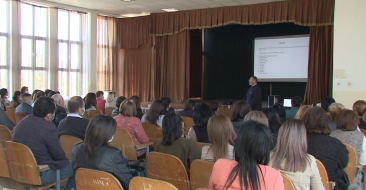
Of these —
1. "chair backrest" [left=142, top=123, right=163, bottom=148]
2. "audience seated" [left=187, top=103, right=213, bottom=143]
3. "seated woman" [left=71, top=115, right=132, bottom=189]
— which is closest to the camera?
"seated woman" [left=71, top=115, right=132, bottom=189]

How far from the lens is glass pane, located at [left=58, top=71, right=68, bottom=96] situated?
9.72 metres

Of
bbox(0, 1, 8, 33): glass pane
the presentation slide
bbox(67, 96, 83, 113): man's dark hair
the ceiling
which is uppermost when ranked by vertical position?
the ceiling

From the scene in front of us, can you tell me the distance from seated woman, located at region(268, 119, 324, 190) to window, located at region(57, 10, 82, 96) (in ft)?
29.0

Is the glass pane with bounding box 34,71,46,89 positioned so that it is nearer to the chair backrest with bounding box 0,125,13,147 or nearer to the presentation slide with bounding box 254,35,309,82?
the chair backrest with bounding box 0,125,13,147

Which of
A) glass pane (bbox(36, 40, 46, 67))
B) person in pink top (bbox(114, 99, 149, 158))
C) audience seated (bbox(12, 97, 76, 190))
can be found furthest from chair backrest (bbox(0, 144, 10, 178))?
glass pane (bbox(36, 40, 46, 67))

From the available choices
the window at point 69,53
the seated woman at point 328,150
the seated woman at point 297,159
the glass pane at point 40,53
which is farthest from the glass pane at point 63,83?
the seated woman at point 297,159

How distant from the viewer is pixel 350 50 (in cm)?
671

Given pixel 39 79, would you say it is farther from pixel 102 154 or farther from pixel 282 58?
pixel 102 154

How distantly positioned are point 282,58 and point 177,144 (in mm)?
8000

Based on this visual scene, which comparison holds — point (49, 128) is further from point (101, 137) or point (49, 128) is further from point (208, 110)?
point (208, 110)

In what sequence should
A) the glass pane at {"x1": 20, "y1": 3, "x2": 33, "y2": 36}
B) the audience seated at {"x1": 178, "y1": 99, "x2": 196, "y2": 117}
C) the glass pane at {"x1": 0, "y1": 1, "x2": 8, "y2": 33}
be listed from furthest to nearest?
1. the glass pane at {"x1": 20, "y1": 3, "x2": 33, "y2": 36}
2. the glass pane at {"x1": 0, "y1": 1, "x2": 8, "y2": 33}
3. the audience seated at {"x1": 178, "y1": 99, "x2": 196, "y2": 117}

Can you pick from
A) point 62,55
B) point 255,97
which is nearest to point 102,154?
point 255,97

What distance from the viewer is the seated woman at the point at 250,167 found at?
1.67 metres

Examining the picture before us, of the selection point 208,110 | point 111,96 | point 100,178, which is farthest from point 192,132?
point 111,96
